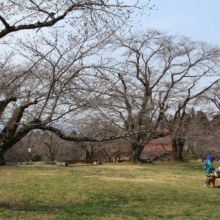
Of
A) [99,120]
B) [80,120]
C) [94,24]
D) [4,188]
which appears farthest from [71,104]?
[4,188]

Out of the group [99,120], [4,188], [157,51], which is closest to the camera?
[99,120]

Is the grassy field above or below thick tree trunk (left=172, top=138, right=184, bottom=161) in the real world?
below

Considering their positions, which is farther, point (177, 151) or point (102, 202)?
point (177, 151)

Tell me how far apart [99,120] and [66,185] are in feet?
10.7

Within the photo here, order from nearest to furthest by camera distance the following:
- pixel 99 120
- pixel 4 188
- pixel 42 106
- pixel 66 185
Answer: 1. pixel 42 106
2. pixel 99 120
3. pixel 4 188
4. pixel 66 185

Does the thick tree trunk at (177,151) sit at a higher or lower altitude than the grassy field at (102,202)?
higher

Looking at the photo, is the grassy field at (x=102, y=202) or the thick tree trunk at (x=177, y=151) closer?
the grassy field at (x=102, y=202)

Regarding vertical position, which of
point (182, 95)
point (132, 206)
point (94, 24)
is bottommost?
point (132, 206)

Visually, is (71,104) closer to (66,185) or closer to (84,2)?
(84,2)

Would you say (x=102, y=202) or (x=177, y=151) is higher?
(x=177, y=151)

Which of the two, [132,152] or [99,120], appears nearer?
[99,120]

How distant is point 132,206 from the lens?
20.2 feet

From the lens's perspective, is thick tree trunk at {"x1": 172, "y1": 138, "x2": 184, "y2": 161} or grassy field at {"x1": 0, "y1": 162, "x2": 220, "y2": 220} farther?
thick tree trunk at {"x1": 172, "y1": 138, "x2": 184, "y2": 161}

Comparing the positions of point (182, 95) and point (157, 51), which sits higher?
point (157, 51)
